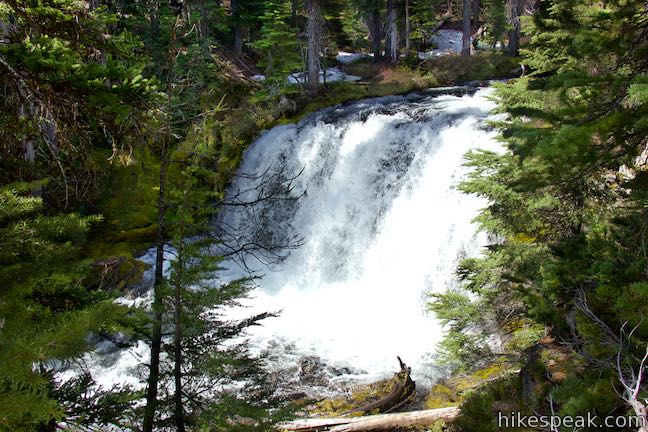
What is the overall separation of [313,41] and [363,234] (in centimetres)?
1135

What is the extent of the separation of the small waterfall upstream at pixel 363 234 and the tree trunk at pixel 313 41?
3.02m

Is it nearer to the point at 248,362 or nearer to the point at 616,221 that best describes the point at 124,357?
the point at 248,362

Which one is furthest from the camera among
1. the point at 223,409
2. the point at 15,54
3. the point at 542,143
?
the point at 223,409

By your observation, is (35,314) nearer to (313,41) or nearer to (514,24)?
(313,41)

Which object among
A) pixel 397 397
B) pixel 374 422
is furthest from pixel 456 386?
pixel 374 422

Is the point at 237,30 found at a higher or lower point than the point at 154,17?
higher

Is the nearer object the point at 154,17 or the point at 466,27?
the point at 154,17

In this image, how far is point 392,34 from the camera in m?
28.8

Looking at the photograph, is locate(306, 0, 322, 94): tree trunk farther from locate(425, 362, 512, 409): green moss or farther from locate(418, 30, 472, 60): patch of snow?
locate(425, 362, 512, 409): green moss

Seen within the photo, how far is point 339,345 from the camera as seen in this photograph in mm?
12938

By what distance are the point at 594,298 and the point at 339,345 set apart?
26.8ft

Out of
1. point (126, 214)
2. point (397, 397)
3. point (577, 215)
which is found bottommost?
point (397, 397)

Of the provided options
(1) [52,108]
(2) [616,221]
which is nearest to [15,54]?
(1) [52,108]

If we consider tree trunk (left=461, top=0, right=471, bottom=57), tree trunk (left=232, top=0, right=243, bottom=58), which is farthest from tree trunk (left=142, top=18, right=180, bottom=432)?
tree trunk (left=461, top=0, right=471, bottom=57)
